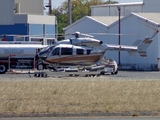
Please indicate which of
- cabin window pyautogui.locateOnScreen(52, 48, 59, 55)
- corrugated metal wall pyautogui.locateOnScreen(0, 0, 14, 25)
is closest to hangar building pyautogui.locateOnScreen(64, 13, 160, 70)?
corrugated metal wall pyautogui.locateOnScreen(0, 0, 14, 25)

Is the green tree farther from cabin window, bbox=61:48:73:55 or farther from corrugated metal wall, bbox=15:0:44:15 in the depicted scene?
cabin window, bbox=61:48:73:55

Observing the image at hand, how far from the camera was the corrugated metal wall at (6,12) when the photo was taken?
2219 inches

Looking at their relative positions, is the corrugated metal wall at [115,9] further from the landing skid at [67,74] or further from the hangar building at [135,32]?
the landing skid at [67,74]

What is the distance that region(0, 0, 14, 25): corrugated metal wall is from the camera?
5638 centimetres

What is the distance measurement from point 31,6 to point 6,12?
7352 mm

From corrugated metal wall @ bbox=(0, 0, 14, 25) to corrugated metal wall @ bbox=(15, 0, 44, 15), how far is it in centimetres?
451

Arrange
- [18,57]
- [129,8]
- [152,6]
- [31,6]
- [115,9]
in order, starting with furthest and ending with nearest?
[115,9]
[129,8]
[152,6]
[31,6]
[18,57]

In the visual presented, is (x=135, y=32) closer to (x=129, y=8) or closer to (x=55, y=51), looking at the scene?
(x=55, y=51)

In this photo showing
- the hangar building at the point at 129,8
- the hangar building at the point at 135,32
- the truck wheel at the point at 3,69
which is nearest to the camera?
the truck wheel at the point at 3,69

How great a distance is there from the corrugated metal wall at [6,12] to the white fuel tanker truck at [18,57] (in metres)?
14.3

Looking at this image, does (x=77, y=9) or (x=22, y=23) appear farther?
(x=77, y=9)

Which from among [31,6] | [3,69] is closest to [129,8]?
[31,6]

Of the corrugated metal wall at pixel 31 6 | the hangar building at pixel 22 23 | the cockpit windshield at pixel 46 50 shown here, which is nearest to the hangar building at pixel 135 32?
the hangar building at pixel 22 23

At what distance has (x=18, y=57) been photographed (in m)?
42.2
